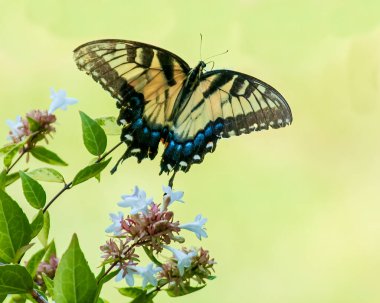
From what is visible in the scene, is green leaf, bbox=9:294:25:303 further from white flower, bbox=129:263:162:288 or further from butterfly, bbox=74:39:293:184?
butterfly, bbox=74:39:293:184

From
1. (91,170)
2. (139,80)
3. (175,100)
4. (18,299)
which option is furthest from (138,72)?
(18,299)

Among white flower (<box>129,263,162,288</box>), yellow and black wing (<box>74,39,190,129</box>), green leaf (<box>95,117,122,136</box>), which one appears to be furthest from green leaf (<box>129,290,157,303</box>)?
yellow and black wing (<box>74,39,190,129</box>)

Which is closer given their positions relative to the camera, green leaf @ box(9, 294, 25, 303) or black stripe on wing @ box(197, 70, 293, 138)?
green leaf @ box(9, 294, 25, 303)

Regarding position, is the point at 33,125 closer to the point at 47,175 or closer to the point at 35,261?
the point at 47,175

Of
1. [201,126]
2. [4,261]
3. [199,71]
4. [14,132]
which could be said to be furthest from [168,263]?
[199,71]

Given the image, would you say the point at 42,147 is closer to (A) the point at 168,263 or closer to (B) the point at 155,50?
(A) the point at 168,263

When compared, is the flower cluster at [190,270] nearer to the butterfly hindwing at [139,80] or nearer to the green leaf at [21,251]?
the green leaf at [21,251]
